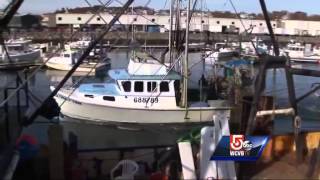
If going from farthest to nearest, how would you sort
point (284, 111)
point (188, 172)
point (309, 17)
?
point (309, 17) → point (284, 111) → point (188, 172)

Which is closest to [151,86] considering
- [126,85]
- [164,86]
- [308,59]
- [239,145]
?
[164,86]

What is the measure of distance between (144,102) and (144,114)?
63 centimetres

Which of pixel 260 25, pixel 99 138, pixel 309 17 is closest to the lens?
pixel 99 138

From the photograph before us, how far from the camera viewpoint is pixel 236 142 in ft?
25.5

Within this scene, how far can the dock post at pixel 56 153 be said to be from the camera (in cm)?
745

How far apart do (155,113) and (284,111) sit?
14.5 meters

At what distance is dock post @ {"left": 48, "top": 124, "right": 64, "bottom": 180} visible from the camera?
7.45 metres

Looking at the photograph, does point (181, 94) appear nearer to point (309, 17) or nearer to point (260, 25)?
point (260, 25)

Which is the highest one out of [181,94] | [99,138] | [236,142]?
[236,142]

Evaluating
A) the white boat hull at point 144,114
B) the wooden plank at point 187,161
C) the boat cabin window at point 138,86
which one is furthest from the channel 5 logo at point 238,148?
the boat cabin window at point 138,86

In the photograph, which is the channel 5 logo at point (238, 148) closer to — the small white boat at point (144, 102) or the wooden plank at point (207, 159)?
the wooden plank at point (207, 159)

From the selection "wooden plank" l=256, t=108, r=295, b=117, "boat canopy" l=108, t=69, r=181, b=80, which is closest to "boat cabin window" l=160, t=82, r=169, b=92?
"boat canopy" l=108, t=69, r=181, b=80

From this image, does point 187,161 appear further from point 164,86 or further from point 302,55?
point 302,55

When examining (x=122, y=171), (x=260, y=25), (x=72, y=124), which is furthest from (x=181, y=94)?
(x=260, y=25)
